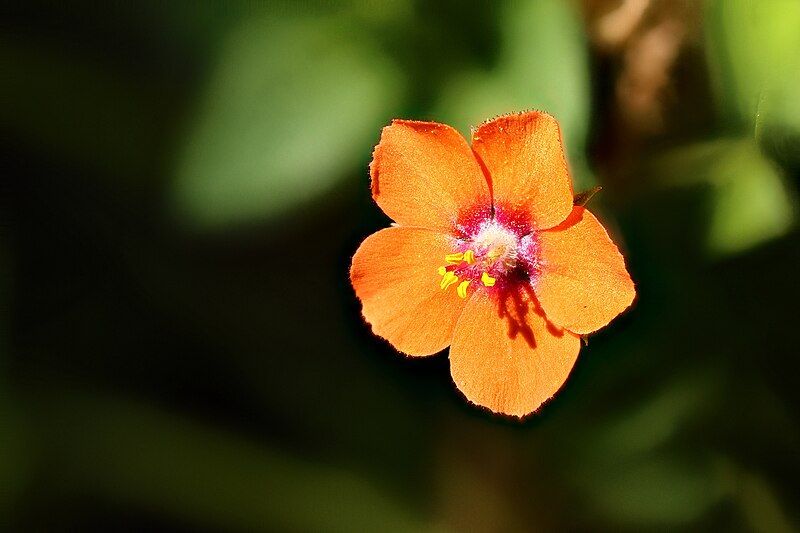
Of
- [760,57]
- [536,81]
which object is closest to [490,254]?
Result: [536,81]

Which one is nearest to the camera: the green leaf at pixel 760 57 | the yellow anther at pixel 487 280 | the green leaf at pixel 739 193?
the yellow anther at pixel 487 280

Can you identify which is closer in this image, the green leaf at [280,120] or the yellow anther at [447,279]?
the yellow anther at [447,279]

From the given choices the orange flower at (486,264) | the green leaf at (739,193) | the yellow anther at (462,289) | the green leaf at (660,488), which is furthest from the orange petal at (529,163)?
the green leaf at (660,488)

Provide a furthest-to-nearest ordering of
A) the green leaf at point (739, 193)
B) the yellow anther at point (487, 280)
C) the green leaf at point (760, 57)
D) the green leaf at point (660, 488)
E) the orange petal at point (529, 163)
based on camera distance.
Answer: the green leaf at point (660, 488), the green leaf at point (739, 193), the green leaf at point (760, 57), the yellow anther at point (487, 280), the orange petal at point (529, 163)

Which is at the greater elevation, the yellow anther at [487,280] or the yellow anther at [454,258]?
the yellow anther at [454,258]

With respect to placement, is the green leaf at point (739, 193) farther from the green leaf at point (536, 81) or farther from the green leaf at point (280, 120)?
the green leaf at point (280, 120)
